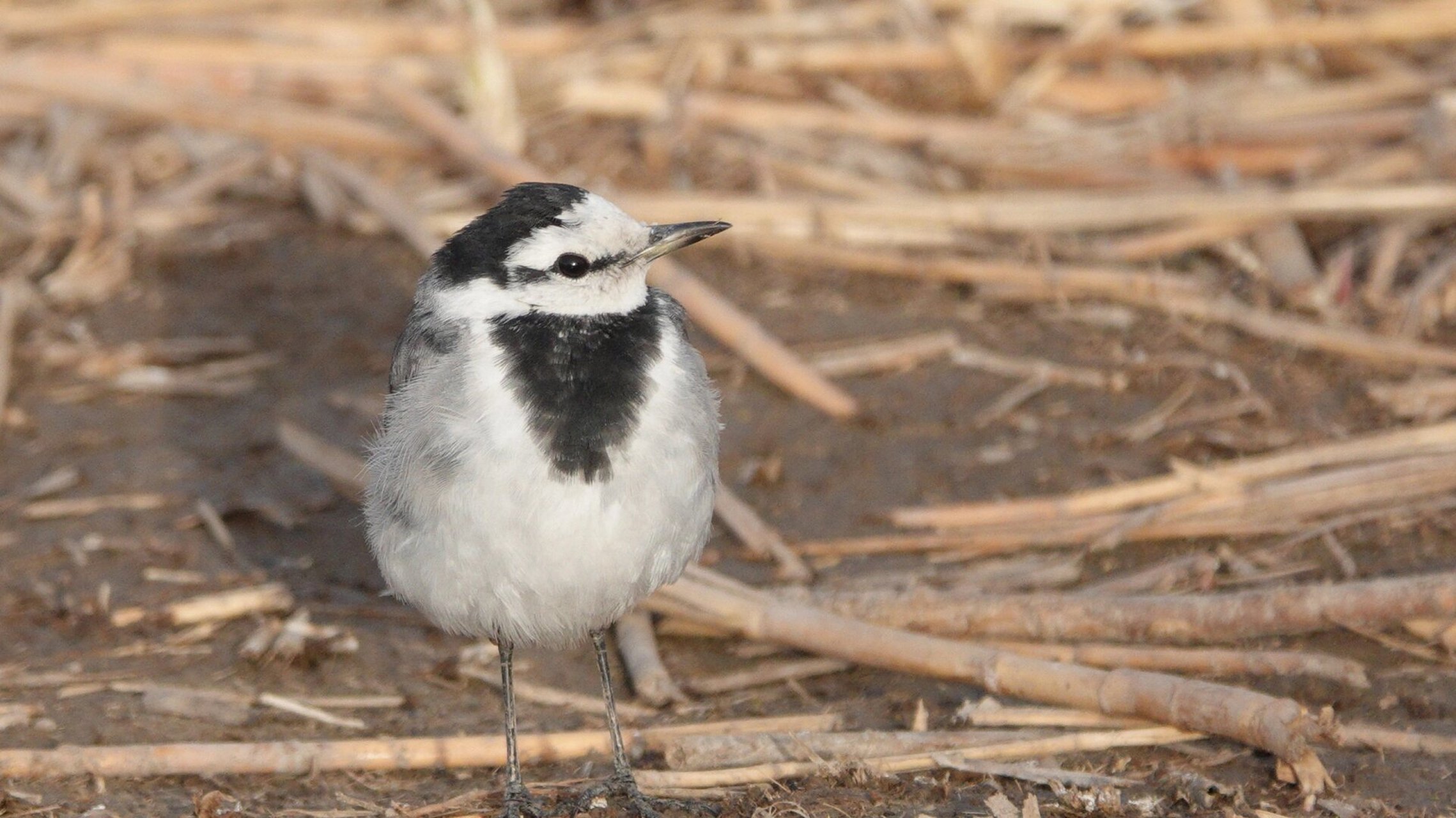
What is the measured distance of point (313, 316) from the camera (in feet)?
27.3

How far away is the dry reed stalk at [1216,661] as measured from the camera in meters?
5.26

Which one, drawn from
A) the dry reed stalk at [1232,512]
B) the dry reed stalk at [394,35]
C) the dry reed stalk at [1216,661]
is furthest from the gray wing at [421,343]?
the dry reed stalk at [394,35]

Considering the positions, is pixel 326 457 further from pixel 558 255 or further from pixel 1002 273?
pixel 1002 273

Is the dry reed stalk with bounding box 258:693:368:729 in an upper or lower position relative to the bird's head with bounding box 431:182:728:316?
lower

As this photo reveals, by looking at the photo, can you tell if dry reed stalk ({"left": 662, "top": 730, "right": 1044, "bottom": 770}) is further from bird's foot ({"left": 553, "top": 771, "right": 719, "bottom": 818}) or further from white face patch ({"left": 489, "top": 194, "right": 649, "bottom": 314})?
white face patch ({"left": 489, "top": 194, "right": 649, "bottom": 314})

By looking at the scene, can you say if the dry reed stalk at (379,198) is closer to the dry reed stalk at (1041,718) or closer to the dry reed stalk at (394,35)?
the dry reed stalk at (394,35)

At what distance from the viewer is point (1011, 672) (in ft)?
17.4

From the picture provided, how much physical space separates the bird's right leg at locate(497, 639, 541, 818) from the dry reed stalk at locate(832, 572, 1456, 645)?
124cm

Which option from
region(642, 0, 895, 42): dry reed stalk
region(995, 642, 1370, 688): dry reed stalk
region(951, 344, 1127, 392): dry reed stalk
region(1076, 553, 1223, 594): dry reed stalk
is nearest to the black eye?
region(995, 642, 1370, 688): dry reed stalk

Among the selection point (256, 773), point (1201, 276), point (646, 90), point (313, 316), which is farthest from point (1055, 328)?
point (256, 773)

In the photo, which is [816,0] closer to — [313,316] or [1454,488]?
[313,316]

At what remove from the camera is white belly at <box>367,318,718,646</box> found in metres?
4.61

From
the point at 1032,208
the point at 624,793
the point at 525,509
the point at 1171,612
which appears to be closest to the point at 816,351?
the point at 1032,208

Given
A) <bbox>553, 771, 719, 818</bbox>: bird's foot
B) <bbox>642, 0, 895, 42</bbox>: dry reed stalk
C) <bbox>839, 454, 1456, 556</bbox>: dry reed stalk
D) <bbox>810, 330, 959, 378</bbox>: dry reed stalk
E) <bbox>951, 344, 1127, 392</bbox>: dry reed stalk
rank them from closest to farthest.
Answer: <bbox>553, 771, 719, 818</bbox>: bird's foot
<bbox>839, 454, 1456, 556</bbox>: dry reed stalk
<bbox>951, 344, 1127, 392</bbox>: dry reed stalk
<bbox>810, 330, 959, 378</bbox>: dry reed stalk
<bbox>642, 0, 895, 42</bbox>: dry reed stalk
